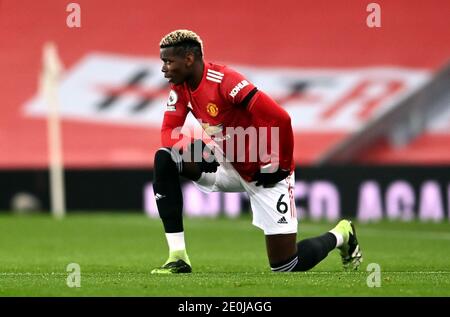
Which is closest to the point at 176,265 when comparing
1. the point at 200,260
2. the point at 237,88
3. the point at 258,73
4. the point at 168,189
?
the point at 168,189

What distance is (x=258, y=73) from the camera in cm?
2253

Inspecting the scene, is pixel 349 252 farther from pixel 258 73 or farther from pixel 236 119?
pixel 258 73

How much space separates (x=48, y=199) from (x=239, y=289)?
13.8m

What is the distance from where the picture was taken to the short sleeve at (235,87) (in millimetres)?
8211

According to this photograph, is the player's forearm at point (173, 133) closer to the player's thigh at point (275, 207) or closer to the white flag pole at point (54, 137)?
the player's thigh at point (275, 207)

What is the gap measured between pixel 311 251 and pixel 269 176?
2.32 feet

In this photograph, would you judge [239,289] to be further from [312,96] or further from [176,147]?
[312,96]

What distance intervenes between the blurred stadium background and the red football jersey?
1277cm

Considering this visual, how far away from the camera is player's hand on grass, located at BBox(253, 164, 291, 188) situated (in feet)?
27.7

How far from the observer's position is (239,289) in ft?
23.3

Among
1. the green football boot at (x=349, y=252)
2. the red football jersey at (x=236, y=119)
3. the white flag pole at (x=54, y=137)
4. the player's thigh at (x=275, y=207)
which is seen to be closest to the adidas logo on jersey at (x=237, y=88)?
the red football jersey at (x=236, y=119)

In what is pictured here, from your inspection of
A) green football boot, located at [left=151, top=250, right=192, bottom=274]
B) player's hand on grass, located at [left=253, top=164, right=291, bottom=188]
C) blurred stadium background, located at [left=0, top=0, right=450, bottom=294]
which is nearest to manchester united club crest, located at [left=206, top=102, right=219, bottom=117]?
player's hand on grass, located at [left=253, top=164, right=291, bottom=188]

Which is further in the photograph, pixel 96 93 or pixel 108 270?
pixel 96 93

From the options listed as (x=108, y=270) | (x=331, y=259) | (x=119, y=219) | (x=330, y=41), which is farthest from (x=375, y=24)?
(x=108, y=270)
